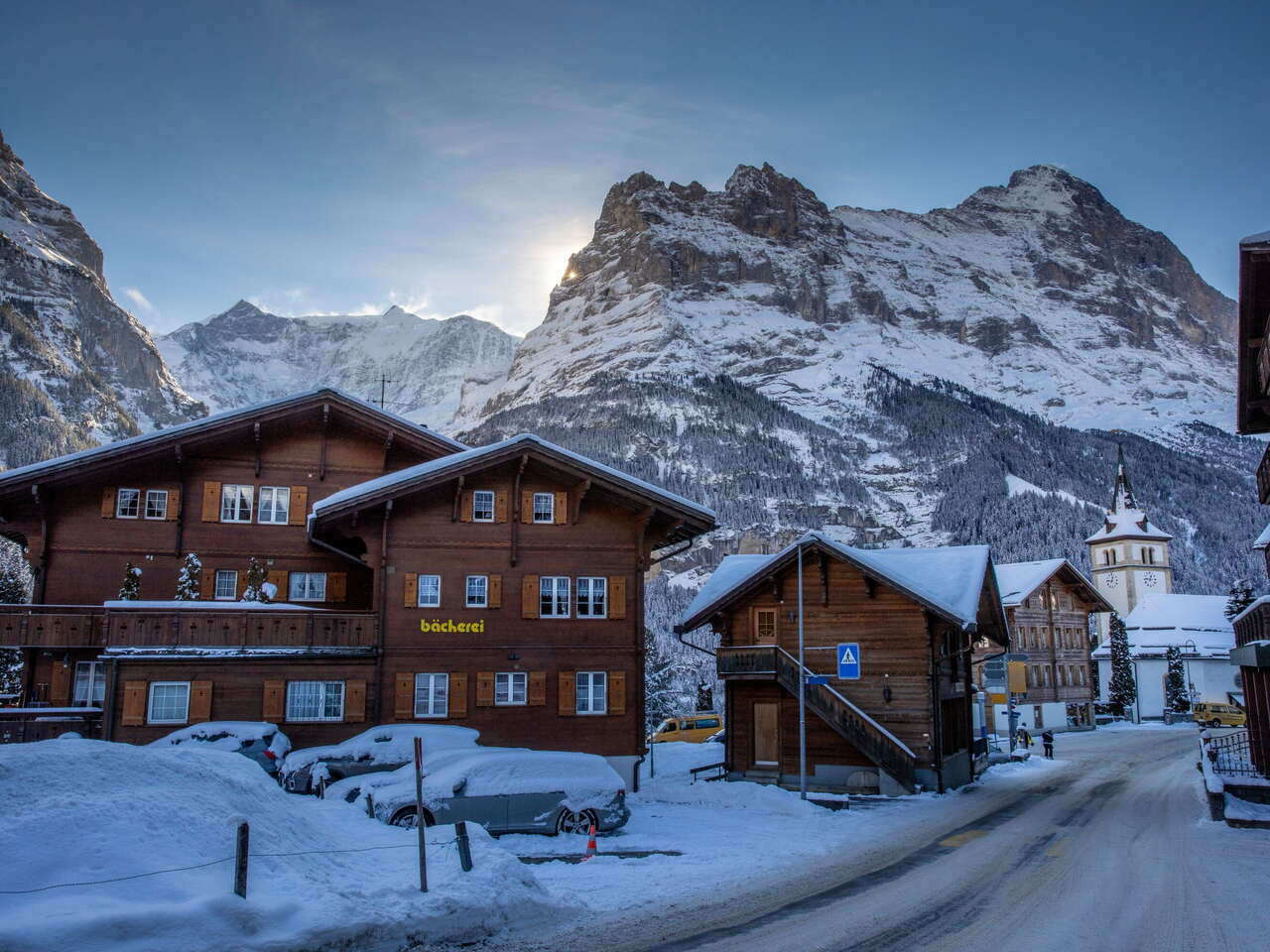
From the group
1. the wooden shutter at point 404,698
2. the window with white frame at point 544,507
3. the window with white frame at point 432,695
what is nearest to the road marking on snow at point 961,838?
the window with white frame at point 432,695

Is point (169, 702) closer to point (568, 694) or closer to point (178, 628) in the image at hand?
point (178, 628)

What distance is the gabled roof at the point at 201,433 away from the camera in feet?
101

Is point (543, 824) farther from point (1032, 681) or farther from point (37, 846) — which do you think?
point (1032, 681)

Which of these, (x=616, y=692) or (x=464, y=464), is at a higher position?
(x=464, y=464)

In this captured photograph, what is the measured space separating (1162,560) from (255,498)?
128238 mm

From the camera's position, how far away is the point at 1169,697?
3489 inches

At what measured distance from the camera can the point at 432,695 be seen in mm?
31219

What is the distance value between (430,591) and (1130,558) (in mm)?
122157

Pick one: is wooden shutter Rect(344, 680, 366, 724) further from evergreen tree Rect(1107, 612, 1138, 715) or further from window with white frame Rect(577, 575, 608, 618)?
evergreen tree Rect(1107, 612, 1138, 715)

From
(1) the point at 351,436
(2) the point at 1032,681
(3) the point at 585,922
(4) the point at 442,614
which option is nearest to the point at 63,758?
(3) the point at 585,922

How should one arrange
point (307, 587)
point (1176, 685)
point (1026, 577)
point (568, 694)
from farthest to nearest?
point (1176, 685) < point (1026, 577) < point (307, 587) < point (568, 694)

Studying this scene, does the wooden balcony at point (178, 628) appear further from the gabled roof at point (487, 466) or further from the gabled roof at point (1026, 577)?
the gabled roof at point (1026, 577)

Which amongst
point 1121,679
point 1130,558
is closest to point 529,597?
point 1121,679

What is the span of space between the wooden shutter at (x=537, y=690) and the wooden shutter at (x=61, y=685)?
14.1 meters
